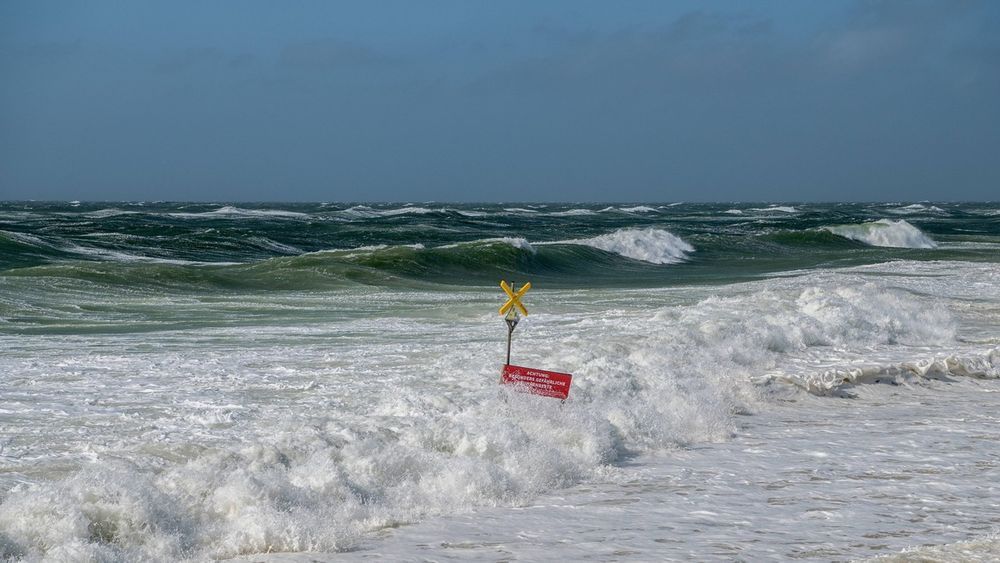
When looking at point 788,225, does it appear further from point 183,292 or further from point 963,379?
point 963,379

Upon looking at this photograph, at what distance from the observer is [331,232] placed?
164ft

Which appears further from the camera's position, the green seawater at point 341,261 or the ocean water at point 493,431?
the green seawater at point 341,261

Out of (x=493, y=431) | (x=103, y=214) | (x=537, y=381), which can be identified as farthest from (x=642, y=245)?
(x=103, y=214)

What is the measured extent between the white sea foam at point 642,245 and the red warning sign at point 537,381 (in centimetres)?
2803

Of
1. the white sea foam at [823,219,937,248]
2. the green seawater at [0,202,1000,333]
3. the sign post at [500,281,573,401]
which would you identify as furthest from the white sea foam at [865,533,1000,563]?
the white sea foam at [823,219,937,248]

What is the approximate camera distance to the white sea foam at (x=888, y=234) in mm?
47644

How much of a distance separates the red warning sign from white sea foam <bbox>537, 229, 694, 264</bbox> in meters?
28.0

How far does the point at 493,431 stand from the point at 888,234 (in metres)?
45.7

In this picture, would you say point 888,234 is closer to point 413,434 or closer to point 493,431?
point 493,431

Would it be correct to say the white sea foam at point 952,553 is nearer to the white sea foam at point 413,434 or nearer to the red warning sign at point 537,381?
the white sea foam at point 413,434

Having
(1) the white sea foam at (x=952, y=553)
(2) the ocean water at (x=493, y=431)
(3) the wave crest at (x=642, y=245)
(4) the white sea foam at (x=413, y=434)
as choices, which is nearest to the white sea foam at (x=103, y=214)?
(3) the wave crest at (x=642, y=245)

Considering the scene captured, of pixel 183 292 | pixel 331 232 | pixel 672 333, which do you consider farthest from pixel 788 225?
pixel 672 333

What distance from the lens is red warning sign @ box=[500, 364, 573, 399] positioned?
773cm

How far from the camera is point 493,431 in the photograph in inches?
277
